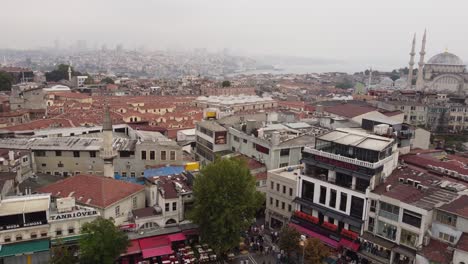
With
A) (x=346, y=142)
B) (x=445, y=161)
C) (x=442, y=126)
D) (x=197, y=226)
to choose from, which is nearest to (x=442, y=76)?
(x=442, y=126)

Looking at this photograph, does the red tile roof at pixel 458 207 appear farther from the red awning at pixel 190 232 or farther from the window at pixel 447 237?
the red awning at pixel 190 232

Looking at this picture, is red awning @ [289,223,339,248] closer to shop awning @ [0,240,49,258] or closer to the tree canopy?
the tree canopy

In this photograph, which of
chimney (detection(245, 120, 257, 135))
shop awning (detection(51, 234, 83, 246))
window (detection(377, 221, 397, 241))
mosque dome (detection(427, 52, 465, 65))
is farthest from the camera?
mosque dome (detection(427, 52, 465, 65))

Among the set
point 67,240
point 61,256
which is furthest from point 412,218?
point 67,240

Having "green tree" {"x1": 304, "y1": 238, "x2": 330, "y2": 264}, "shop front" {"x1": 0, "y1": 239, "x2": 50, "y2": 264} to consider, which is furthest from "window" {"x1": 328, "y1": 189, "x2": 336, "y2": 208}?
"shop front" {"x1": 0, "y1": 239, "x2": 50, "y2": 264}

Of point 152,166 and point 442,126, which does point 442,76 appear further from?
point 152,166

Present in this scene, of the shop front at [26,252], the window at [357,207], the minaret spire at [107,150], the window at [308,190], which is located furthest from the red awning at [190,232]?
the window at [357,207]
